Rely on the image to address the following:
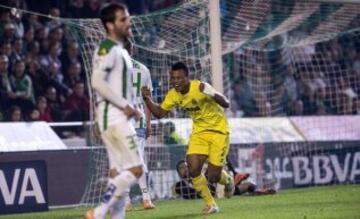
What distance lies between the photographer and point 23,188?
15250mm

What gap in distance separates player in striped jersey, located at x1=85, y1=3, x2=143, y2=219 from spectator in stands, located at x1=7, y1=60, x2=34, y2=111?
881cm

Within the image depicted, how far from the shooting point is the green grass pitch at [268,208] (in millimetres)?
12062

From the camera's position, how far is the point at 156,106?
13.2 meters

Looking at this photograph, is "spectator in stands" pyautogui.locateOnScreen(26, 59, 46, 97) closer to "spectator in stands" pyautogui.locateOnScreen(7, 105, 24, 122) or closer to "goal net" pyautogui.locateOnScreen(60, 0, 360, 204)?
"spectator in stands" pyautogui.locateOnScreen(7, 105, 24, 122)

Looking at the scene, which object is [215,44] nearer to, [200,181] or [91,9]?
[200,181]

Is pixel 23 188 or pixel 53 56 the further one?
pixel 53 56

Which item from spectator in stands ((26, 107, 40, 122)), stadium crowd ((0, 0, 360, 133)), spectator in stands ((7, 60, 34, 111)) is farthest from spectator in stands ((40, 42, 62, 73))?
spectator in stands ((26, 107, 40, 122))

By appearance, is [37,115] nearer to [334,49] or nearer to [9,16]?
[9,16]

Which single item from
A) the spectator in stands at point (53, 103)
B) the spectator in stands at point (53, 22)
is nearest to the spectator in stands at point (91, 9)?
the spectator in stands at point (53, 22)

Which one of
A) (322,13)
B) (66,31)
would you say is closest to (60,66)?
(66,31)

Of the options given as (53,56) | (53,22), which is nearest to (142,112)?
(53,56)

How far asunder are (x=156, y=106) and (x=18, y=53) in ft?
20.9

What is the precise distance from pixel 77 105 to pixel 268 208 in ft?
22.9

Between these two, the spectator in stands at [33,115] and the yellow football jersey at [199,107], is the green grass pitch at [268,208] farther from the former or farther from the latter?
the spectator in stands at [33,115]
